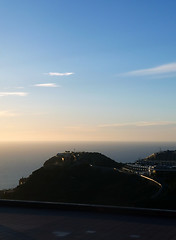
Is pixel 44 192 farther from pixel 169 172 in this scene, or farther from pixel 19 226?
pixel 19 226

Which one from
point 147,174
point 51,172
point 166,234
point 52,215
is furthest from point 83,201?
point 166,234

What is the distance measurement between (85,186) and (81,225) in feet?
94.0

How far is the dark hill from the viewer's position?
3005 centimetres

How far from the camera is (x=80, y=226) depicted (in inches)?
392

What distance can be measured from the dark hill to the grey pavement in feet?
49.9

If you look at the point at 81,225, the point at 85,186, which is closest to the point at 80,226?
the point at 81,225

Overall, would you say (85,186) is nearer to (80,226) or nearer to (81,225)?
(81,225)

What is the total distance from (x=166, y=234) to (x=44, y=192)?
104 feet

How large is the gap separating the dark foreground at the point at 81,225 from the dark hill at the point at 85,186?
15.2 metres

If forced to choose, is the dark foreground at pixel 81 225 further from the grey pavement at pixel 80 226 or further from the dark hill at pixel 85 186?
the dark hill at pixel 85 186

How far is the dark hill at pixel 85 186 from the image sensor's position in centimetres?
3005

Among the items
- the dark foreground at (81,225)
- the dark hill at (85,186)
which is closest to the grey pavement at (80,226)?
the dark foreground at (81,225)

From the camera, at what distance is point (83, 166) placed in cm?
4716

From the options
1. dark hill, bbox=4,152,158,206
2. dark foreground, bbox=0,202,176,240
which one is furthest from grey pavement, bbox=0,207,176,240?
dark hill, bbox=4,152,158,206
